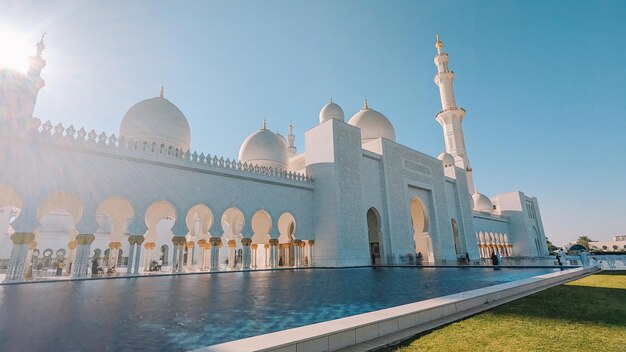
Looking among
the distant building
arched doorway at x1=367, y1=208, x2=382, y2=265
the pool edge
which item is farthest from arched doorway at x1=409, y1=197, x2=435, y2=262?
the distant building

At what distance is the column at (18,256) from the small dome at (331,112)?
50.1 feet

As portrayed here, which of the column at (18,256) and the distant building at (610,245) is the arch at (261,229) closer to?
the column at (18,256)

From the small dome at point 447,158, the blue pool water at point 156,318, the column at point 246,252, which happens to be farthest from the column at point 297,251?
the small dome at point 447,158

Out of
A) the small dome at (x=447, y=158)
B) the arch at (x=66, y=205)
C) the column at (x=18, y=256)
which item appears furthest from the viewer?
the small dome at (x=447, y=158)

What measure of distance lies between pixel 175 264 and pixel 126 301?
7.17 metres

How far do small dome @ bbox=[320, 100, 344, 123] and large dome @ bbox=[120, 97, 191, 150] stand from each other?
8881mm

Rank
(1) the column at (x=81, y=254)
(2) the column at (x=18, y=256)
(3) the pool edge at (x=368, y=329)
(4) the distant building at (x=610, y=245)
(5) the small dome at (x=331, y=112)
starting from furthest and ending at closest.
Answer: (4) the distant building at (x=610, y=245) → (5) the small dome at (x=331, y=112) → (1) the column at (x=81, y=254) → (2) the column at (x=18, y=256) → (3) the pool edge at (x=368, y=329)

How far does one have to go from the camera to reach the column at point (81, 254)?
29.2 feet

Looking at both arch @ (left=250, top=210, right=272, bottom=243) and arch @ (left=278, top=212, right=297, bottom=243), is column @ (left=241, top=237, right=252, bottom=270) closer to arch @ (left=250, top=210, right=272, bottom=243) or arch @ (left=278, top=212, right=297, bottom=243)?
arch @ (left=250, top=210, right=272, bottom=243)

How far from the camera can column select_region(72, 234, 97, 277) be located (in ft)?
29.2

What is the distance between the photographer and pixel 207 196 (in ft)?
38.8

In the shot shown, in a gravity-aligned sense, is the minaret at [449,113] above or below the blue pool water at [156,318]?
above

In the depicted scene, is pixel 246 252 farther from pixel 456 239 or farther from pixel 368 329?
pixel 456 239

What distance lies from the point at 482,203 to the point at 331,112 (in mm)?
19472
